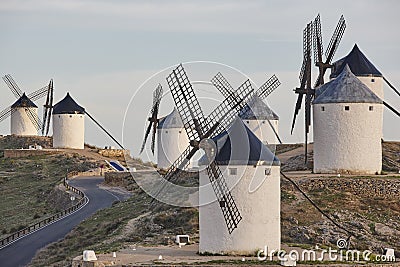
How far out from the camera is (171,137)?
207 feet

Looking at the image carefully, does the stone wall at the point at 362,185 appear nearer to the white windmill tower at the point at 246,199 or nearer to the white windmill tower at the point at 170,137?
the white windmill tower at the point at 246,199

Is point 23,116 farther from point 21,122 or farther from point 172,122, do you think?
point 172,122

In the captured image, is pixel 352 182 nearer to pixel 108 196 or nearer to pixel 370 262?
pixel 370 262

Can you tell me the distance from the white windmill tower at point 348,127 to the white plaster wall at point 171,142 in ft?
62.7

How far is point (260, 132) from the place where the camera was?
2281 inches

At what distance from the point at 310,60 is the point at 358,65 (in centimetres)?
551

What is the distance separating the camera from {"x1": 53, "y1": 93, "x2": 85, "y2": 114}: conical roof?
80.1 m

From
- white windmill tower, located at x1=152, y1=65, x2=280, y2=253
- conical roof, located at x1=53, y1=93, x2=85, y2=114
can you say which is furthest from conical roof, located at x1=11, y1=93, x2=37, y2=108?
white windmill tower, located at x1=152, y1=65, x2=280, y2=253

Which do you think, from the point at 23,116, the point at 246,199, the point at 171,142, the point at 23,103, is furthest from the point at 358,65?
the point at 23,116

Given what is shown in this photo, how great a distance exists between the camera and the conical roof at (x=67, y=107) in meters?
80.1

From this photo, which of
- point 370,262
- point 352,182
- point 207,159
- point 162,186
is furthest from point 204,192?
point 352,182

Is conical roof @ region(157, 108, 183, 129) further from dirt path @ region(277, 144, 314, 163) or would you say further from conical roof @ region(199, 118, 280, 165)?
conical roof @ region(199, 118, 280, 165)

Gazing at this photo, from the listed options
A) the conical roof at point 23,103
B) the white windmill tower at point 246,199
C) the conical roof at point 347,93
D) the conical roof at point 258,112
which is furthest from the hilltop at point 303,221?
the conical roof at point 23,103

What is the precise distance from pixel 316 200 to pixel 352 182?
2.62 m
